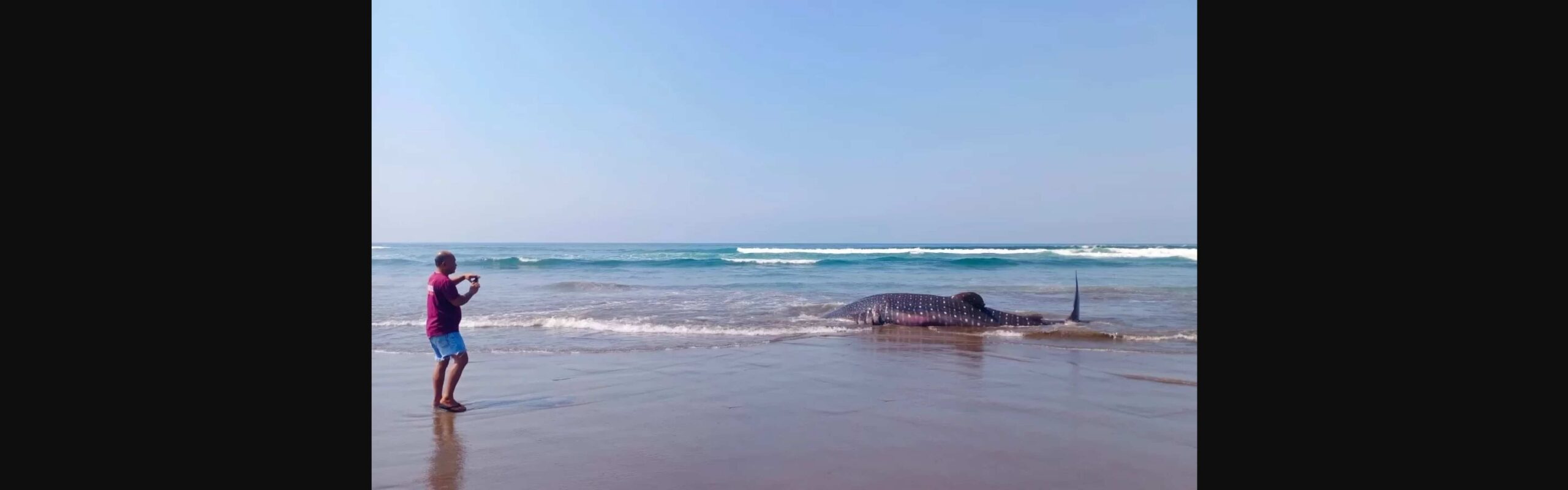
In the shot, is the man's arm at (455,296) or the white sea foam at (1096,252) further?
the white sea foam at (1096,252)

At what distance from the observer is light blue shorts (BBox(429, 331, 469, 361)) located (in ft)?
16.9

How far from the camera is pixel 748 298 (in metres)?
14.6

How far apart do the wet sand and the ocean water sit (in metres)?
1.00

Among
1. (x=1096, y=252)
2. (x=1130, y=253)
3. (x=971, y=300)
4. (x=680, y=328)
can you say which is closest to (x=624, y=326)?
(x=680, y=328)

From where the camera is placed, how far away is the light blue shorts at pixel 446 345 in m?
5.16

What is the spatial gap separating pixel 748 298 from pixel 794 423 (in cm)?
1006

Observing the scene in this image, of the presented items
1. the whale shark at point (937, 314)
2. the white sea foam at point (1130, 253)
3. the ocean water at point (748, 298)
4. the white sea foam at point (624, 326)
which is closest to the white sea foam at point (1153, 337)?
the ocean water at point (748, 298)

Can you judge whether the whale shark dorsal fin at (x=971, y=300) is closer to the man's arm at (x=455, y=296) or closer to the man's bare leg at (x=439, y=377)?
the man's arm at (x=455, y=296)

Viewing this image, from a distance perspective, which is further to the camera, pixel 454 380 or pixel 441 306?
pixel 441 306

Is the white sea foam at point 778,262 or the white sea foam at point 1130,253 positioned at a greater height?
the white sea foam at point 1130,253

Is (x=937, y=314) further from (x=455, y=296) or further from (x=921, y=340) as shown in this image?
(x=455, y=296)
